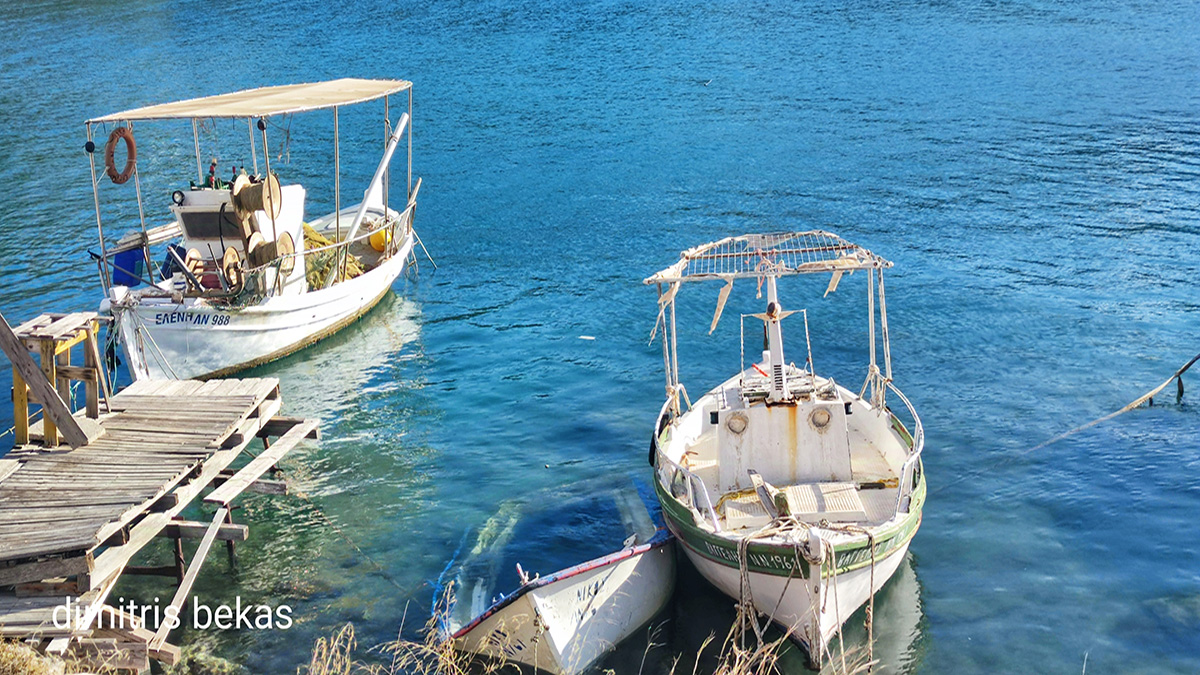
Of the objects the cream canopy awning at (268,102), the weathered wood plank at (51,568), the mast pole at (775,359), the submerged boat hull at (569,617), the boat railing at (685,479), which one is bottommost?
the submerged boat hull at (569,617)

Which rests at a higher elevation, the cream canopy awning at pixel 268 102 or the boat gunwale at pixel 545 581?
the cream canopy awning at pixel 268 102

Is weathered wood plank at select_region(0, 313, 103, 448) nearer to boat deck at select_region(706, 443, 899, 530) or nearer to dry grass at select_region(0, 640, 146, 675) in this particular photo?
dry grass at select_region(0, 640, 146, 675)

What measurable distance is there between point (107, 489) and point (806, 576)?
7.84 m

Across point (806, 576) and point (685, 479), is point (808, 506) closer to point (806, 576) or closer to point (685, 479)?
point (685, 479)

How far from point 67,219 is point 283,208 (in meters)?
14.0

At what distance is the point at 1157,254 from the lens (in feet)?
83.8

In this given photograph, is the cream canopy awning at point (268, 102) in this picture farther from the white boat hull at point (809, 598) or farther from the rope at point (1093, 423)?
the rope at point (1093, 423)

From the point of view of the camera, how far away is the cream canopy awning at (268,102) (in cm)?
2034

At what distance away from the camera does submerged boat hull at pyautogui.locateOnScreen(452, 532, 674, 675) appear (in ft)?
37.4

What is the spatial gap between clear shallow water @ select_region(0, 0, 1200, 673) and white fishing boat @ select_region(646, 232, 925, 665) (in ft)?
3.78

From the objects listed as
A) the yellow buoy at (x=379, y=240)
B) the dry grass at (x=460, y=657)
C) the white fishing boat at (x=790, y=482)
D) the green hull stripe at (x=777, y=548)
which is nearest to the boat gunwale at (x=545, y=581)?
the dry grass at (x=460, y=657)

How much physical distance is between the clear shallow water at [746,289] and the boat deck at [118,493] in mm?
1683

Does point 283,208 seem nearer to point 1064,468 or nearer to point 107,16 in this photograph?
point 1064,468

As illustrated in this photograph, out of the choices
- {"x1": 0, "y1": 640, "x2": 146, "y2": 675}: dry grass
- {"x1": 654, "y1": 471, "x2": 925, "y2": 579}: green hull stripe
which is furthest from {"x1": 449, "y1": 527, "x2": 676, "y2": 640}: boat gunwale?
{"x1": 0, "y1": 640, "x2": 146, "y2": 675}: dry grass
